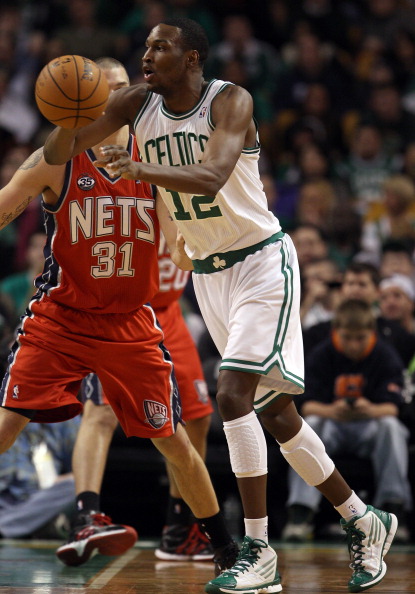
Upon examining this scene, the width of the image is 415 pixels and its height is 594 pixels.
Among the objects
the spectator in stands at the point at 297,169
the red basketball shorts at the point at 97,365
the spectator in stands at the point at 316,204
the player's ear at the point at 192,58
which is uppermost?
the spectator in stands at the point at 297,169

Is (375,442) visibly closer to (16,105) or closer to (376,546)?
(376,546)

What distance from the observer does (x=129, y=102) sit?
15.5 ft

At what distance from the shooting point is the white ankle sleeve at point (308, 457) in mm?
4762

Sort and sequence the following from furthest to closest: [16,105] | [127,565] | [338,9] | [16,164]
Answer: [338,9], [16,105], [16,164], [127,565]

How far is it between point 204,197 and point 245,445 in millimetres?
1094

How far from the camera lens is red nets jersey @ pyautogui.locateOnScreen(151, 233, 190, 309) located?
6.18 metres

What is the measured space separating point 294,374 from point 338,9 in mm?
9818

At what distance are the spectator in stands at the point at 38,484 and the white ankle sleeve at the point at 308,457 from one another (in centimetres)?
272

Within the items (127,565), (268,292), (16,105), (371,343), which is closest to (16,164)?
(16,105)

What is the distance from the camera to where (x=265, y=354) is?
451 centimetres

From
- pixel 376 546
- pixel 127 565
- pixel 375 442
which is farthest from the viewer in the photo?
pixel 375 442

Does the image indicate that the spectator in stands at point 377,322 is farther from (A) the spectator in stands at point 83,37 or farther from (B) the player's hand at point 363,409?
(A) the spectator in stands at point 83,37

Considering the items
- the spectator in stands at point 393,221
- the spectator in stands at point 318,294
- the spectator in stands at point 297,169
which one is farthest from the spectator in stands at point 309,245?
the spectator in stands at point 297,169

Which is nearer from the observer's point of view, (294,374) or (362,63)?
(294,374)
